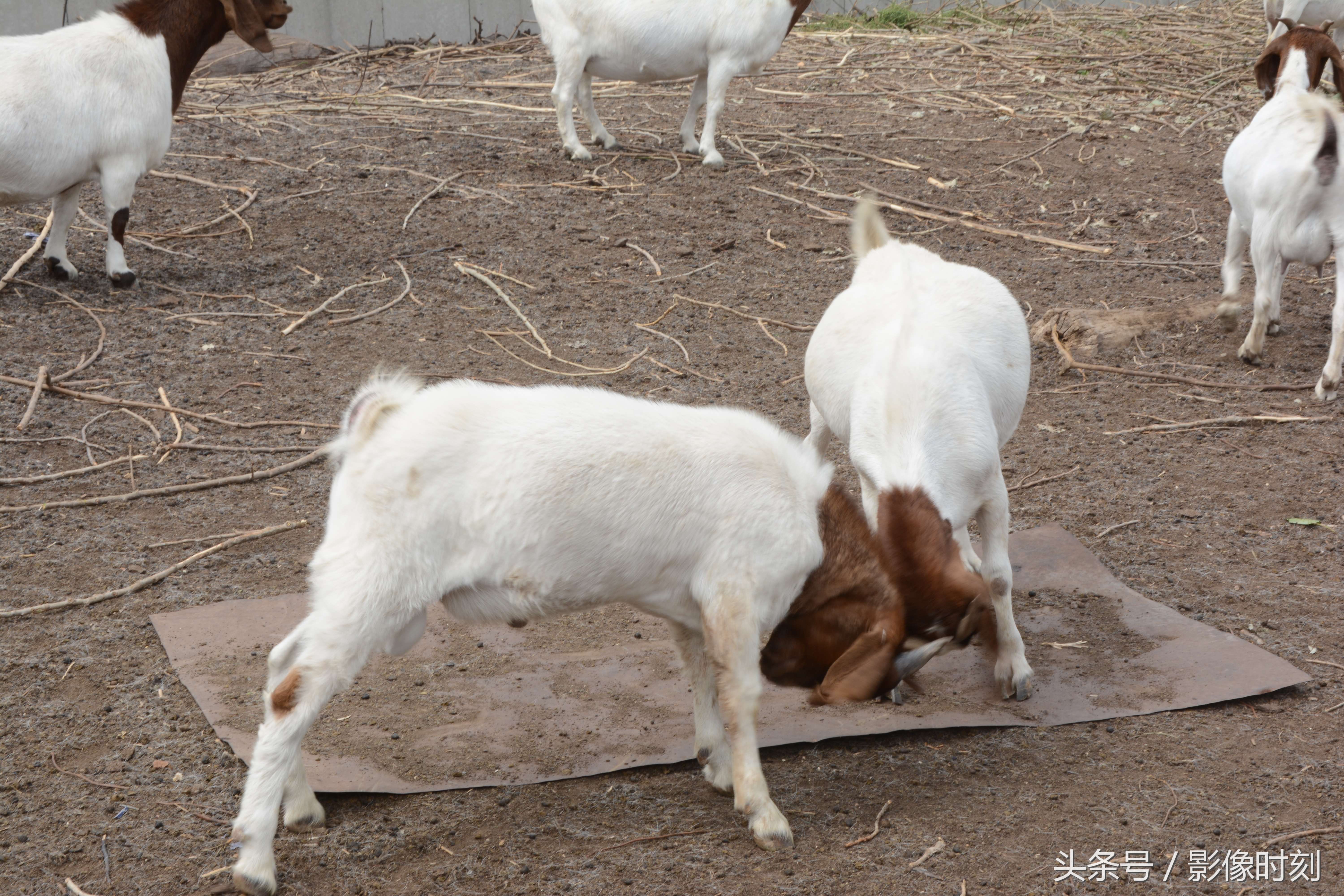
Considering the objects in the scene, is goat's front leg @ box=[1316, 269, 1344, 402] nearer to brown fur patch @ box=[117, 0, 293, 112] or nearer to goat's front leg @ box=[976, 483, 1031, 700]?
goat's front leg @ box=[976, 483, 1031, 700]

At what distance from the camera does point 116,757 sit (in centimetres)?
345

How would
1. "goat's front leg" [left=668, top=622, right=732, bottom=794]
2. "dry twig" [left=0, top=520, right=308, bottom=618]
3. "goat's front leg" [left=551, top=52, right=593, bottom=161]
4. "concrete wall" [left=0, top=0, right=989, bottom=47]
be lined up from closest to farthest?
"goat's front leg" [left=668, top=622, right=732, bottom=794] → "dry twig" [left=0, top=520, right=308, bottom=618] → "goat's front leg" [left=551, top=52, right=593, bottom=161] → "concrete wall" [left=0, top=0, right=989, bottom=47]

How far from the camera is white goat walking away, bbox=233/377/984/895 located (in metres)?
2.92

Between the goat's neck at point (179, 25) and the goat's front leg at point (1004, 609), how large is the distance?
5.62m

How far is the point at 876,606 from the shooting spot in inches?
125

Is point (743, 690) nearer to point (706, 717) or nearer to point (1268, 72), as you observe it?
point (706, 717)

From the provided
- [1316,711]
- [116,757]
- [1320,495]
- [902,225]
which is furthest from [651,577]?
[902,225]

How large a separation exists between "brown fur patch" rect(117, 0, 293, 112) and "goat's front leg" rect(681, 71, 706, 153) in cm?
365

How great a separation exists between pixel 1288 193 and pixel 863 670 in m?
4.72

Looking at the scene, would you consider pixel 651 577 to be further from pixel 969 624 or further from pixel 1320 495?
pixel 1320 495

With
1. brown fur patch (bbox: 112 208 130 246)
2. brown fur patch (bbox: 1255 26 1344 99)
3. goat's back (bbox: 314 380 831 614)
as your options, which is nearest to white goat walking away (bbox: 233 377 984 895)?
goat's back (bbox: 314 380 831 614)

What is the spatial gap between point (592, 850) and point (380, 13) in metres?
13.1

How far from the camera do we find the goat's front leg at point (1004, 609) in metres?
3.92

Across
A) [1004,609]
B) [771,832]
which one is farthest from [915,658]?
[1004,609]
